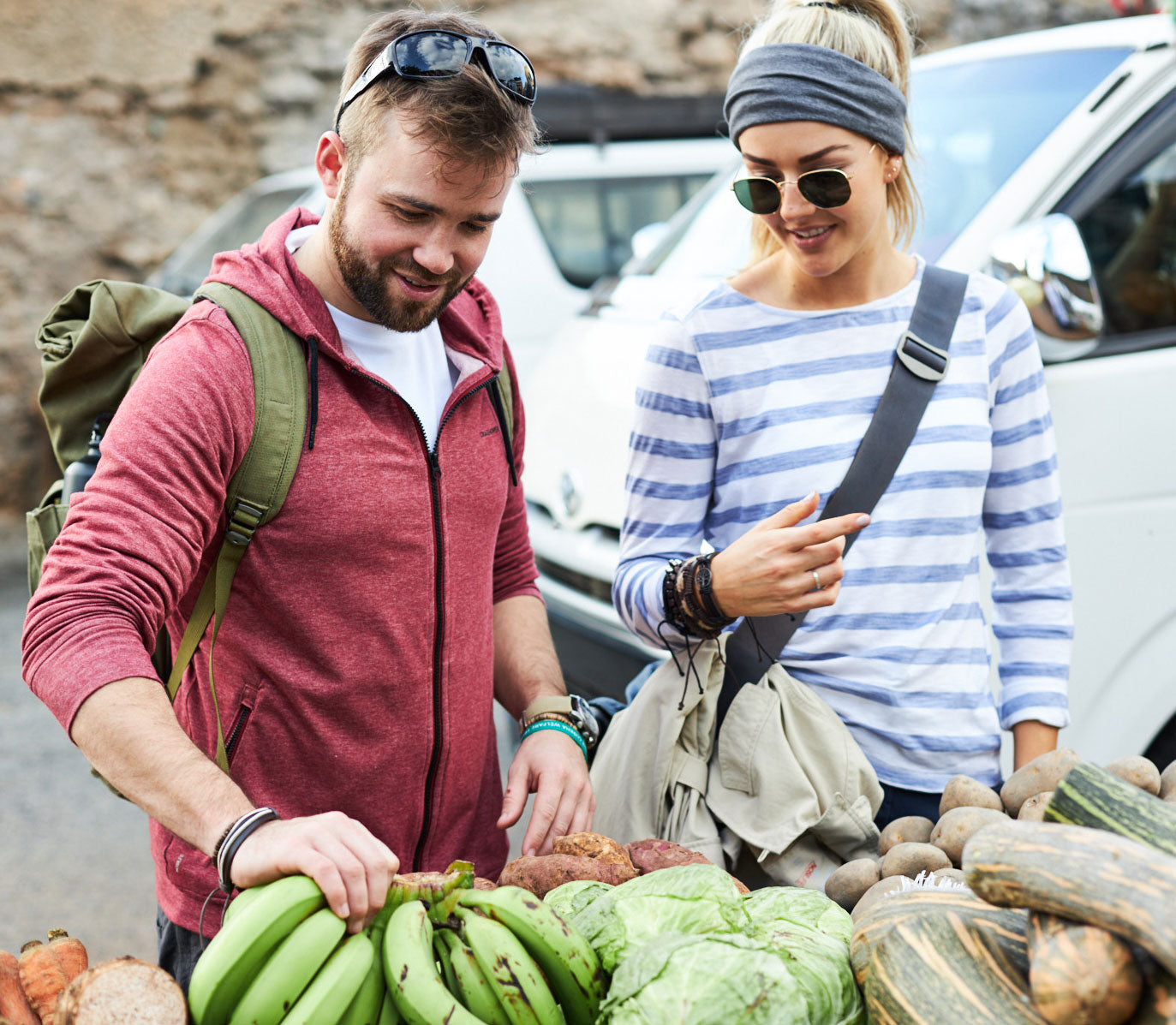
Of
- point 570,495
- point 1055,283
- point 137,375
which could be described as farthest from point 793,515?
point 570,495

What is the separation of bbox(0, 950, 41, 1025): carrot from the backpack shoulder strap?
17.1 inches

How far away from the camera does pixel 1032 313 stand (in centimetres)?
306

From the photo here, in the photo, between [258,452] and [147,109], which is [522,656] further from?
[147,109]

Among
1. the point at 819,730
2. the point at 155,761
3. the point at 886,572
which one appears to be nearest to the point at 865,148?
the point at 886,572

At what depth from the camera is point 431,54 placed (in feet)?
5.97

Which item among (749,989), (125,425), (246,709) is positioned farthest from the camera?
(246,709)

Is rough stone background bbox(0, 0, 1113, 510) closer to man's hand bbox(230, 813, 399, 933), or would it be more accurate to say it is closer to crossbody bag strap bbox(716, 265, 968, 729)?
crossbody bag strap bbox(716, 265, 968, 729)

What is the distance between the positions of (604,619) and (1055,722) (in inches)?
64.7

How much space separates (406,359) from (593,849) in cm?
85

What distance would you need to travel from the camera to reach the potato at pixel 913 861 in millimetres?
1744

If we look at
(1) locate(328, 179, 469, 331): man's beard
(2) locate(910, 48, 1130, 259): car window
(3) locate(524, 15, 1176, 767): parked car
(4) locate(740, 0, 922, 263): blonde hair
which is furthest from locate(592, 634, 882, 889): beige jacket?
(2) locate(910, 48, 1130, 259): car window

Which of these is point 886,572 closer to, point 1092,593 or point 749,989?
point 749,989

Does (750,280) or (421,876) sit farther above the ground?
(750,280)

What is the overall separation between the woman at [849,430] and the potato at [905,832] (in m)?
0.17
